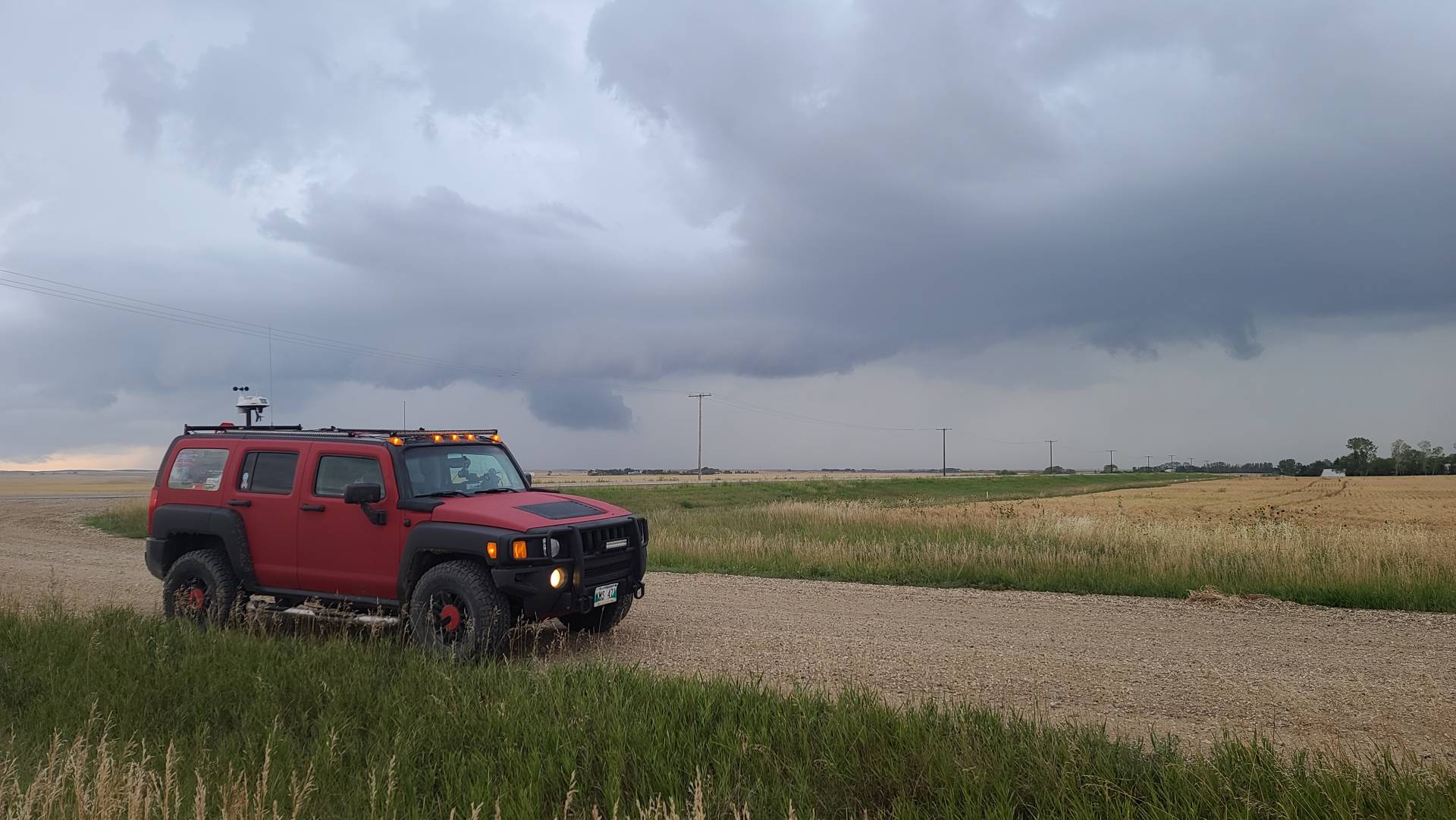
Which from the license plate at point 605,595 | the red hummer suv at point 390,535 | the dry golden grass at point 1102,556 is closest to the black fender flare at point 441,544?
the red hummer suv at point 390,535

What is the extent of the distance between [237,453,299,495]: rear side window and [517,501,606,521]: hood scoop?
271cm

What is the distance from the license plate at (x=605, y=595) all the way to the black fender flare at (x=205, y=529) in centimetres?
379

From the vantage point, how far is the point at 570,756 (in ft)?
16.3

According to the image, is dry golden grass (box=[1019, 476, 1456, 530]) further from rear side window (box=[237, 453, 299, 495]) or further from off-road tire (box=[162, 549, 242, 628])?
off-road tire (box=[162, 549, 242, 628])

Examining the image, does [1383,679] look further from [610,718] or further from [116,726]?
[116,726]

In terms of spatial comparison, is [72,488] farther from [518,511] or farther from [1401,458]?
[1401,458]

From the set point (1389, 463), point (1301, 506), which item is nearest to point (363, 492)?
point (1301, 506)

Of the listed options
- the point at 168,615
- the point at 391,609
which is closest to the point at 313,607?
the point at 391,609

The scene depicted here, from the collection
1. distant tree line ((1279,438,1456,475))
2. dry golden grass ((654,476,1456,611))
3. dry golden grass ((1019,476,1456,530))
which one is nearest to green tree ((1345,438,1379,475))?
distant tree line ((1279,438,1456,475))

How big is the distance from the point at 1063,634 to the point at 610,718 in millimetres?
6496

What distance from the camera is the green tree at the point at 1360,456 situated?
531ft

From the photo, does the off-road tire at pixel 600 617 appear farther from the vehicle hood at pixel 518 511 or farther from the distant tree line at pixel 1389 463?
the distant tree line at pixel 1389 463

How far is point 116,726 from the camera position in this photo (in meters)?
6.21

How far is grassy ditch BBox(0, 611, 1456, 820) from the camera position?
14.0ft
